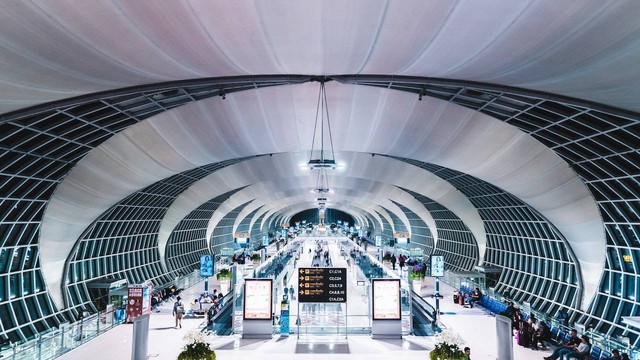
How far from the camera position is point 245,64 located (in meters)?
11.6

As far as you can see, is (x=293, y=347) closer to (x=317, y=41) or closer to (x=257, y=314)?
(x=257, y=314)

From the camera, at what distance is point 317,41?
10141 mm

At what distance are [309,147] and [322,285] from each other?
10.9 metres

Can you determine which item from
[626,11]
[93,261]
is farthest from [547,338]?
[93,261]

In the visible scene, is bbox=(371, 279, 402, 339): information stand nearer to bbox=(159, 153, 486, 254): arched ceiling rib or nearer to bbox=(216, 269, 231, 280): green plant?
bbox=(216, 269, 231, 280): green plant

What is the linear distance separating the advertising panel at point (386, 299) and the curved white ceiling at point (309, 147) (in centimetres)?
760

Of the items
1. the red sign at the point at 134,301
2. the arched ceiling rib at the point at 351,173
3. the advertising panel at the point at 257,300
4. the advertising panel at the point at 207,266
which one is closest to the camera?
the advertising panel at the point at 257,300

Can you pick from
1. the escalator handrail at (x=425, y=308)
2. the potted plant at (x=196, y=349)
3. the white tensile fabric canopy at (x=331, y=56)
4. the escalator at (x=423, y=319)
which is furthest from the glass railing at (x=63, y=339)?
the escalator handrail at (x=425, y=308)

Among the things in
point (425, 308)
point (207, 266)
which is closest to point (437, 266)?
point (425, 308)

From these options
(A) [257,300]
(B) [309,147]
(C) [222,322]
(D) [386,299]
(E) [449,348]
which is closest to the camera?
(E) [449,348]

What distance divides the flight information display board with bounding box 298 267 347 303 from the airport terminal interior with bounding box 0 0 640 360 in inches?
2.3

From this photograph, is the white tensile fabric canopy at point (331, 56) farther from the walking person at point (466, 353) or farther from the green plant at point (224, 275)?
the green plant at point (224, 275)

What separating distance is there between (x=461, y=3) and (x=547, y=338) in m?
12.6

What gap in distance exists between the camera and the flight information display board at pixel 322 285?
16391 mm
